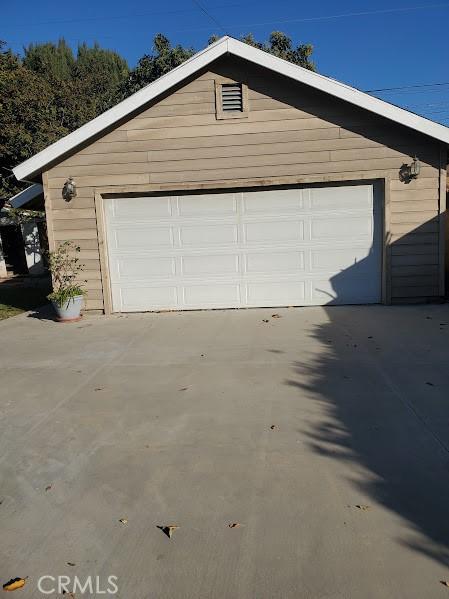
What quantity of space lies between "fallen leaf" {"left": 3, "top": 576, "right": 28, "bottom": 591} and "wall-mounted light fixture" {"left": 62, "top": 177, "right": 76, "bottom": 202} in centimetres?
687

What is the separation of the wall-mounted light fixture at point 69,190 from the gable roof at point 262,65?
1.62ft

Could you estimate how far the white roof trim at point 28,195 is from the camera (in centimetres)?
902

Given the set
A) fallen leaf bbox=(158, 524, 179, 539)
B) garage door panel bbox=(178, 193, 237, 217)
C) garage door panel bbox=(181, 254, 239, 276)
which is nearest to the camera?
fallen leaf bbox=(158, 524, 179, 539)

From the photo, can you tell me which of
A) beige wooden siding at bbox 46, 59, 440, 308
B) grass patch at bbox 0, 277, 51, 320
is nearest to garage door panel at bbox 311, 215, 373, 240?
beige wooden siding at bbox 46, 59, 440, 308

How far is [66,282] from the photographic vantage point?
27.2 feet

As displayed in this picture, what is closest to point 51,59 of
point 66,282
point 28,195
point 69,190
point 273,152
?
point 28,195

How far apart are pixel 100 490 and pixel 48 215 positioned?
6.51 m

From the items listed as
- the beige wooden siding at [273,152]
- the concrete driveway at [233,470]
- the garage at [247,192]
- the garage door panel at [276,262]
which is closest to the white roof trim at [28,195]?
the garage at [247,192]

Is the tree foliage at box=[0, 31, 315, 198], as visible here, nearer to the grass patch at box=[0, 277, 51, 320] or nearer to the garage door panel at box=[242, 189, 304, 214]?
the grass patch at box=[0, 277, 51, 320]

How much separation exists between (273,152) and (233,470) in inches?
241

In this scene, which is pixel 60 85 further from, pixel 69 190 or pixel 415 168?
pixel 415 168

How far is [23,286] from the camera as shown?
47.6 feet

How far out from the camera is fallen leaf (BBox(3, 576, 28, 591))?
202 centimetres

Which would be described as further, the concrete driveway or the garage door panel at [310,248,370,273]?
the garage door panel at [310,248,370,273]
